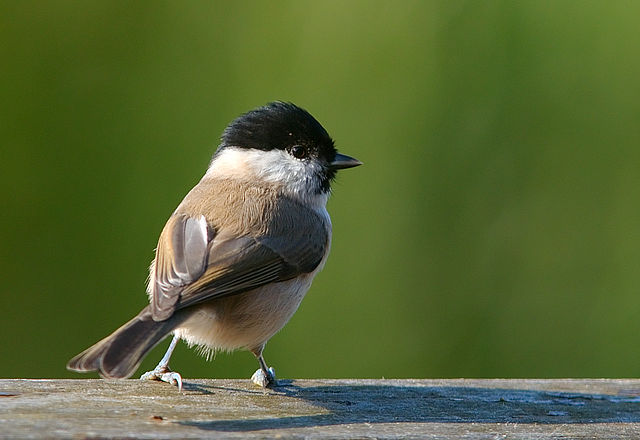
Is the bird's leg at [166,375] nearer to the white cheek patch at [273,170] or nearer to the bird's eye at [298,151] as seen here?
the white cheek patch at [273,170]

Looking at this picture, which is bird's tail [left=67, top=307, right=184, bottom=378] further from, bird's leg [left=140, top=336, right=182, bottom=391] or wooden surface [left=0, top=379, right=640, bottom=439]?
bird's leg [left=140, top=336, right=182, bottom=391]

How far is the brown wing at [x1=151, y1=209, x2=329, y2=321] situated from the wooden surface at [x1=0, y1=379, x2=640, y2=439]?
0.28m

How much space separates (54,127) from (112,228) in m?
0.52

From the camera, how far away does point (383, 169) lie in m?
4.45

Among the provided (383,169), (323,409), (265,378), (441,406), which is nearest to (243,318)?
(265,378)

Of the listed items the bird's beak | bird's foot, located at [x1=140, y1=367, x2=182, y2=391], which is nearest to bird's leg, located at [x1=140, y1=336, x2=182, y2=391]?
bird's foot, located at [x1=140, y1=367, x2=182, y2=391]

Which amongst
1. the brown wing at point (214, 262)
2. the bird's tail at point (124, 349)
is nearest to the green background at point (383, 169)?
the brown wing at point (214, 262)

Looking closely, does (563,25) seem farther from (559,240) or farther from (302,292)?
(302,292)

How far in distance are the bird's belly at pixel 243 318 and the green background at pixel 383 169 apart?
107 cm

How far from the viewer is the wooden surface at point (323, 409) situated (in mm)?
2090

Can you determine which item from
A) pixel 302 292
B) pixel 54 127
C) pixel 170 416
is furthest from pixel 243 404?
pixel 54 127

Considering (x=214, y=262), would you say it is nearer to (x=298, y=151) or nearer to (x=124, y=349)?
(x=124, y=349)

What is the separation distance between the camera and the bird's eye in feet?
11.5

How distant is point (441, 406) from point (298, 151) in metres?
1.21
